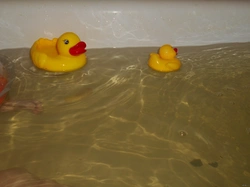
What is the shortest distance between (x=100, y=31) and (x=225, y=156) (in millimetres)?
809

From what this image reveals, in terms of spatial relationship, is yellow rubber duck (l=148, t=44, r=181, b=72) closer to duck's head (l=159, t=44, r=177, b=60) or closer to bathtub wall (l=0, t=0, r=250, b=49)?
duck's head (l=159, t=44, r=177, b=60)

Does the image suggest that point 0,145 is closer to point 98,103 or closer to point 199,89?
point 98,103

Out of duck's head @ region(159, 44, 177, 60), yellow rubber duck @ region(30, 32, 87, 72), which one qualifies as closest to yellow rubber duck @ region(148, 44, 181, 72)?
duck's head @ region(159, 44, 177, 60)

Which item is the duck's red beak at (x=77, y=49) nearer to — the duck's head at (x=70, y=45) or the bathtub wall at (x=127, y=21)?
the duck's head at (x=70, y=45)

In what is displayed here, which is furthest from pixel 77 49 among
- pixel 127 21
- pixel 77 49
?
pixel 127 21

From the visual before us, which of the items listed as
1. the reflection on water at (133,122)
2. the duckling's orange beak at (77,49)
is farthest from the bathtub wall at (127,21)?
the duckling's orange beak at (77,49)

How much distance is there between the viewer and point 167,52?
1483mm

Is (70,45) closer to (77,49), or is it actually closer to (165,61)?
(77,49)

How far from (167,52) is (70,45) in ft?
1.32

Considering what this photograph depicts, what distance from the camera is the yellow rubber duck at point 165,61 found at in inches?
58.7

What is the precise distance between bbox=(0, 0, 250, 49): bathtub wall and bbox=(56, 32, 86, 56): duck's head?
0.15m

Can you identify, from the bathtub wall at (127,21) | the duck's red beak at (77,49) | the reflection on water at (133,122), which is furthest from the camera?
the bathtub wall at (127,21)

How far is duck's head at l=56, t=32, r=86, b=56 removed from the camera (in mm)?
1449

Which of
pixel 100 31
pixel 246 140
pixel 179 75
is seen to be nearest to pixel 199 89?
pixel 179 75
